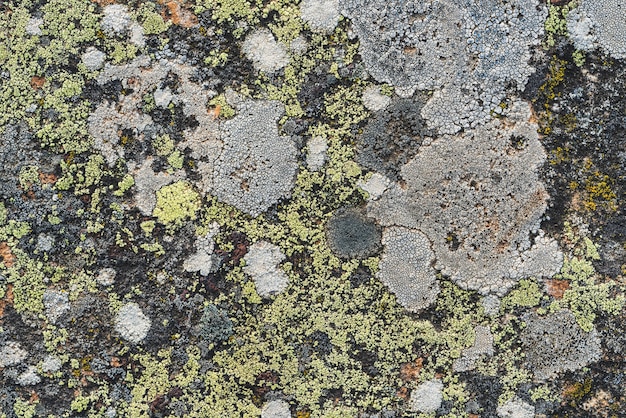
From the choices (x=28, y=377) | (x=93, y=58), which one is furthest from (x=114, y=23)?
(x=28, y=377)

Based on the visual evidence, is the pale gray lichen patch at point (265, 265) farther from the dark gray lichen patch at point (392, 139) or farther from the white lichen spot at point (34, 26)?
the white lichen spot at point (34, 26)

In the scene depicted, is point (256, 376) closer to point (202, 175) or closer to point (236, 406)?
point (236, 406)

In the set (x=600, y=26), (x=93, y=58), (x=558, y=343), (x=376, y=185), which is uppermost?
(x=600, y=26)

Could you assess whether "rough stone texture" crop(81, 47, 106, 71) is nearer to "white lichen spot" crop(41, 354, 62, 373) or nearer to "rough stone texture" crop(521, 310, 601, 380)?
"white lichen spot" crop(41, 354, 62, 373)

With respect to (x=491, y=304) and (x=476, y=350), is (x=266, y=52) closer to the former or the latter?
(x=491, y=304)

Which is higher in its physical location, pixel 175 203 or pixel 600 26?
pixel 600 26

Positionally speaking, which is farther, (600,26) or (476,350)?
(476,350)

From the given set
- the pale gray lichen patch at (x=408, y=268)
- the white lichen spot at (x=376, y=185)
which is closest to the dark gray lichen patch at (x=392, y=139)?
the white lichen spot at (x=376, y=185)
